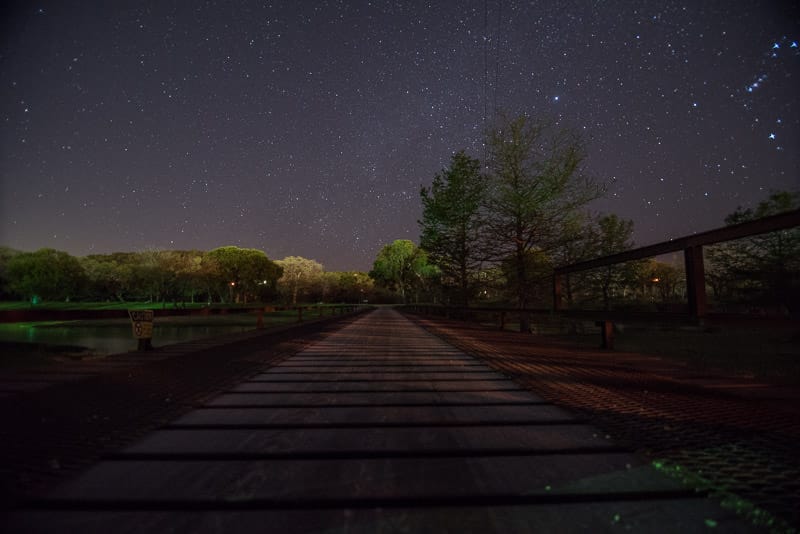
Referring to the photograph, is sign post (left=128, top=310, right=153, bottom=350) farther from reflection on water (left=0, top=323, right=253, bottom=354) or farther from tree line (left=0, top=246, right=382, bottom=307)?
tree line (left=0, top=246, right=382, bottom=307)

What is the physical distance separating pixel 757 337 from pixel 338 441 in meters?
20.9

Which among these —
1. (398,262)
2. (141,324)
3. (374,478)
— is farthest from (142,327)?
(398,262)

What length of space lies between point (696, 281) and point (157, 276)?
69780mm

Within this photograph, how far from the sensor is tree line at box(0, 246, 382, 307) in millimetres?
57125

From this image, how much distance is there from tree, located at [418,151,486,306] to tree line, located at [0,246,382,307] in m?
49.5

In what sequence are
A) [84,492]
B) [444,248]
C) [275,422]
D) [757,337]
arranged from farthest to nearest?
[444,248] < [757,337] < [275,422] < [84,492]

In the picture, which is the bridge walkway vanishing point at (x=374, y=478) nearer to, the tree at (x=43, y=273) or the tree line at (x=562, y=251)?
the tree line at (x=562, y=251)

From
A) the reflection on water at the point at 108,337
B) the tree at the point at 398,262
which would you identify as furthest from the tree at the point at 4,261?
the tree at the point at 398,262

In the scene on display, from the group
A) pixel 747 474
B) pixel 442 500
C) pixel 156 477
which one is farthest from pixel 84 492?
pixel 747 474

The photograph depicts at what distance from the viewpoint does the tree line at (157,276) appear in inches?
2249

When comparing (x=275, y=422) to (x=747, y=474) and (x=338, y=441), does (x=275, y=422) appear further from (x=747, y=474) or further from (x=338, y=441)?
(x=747, y=474)

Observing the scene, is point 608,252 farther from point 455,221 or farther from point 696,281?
point 696,281

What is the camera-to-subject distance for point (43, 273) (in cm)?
5609

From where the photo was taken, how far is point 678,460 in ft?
7.00
